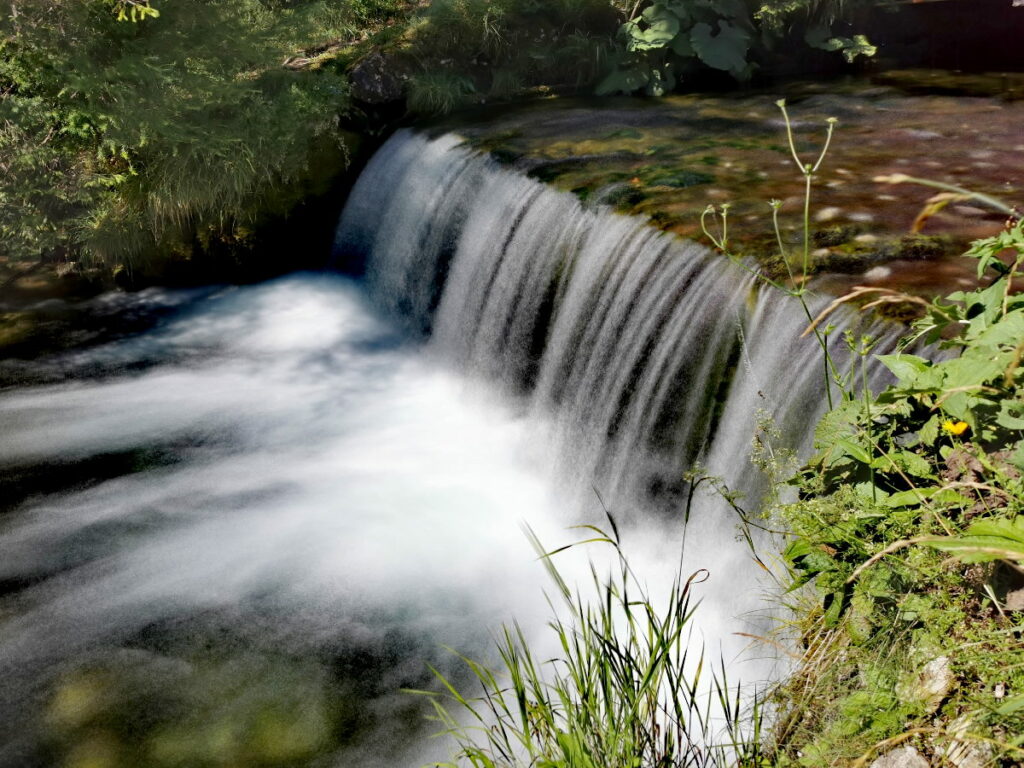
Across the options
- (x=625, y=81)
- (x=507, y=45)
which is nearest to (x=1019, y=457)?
(x=625, y=81)

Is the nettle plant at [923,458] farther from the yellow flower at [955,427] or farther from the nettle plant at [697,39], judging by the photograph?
the nettle plant at [697,39]

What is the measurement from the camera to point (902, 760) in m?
1.90

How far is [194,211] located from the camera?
Result: 720cm

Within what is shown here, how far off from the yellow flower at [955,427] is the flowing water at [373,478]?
3.59ft

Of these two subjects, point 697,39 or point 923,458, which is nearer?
point 923,458

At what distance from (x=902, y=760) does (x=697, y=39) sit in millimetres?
7134

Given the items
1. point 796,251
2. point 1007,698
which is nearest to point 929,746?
point 1007,698

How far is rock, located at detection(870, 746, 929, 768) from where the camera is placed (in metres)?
1.88

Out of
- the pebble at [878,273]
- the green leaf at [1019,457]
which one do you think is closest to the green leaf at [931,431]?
the green leaf at [1019,457]

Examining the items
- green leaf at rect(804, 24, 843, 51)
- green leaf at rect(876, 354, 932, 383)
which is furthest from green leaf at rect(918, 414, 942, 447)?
green leaf at rect(804, 24, 843, 51)

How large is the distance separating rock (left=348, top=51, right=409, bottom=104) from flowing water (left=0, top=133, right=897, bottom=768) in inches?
64.9

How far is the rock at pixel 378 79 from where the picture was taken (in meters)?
7.80

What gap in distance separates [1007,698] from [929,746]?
0.76 feet

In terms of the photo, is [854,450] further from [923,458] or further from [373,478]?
[373,478]
